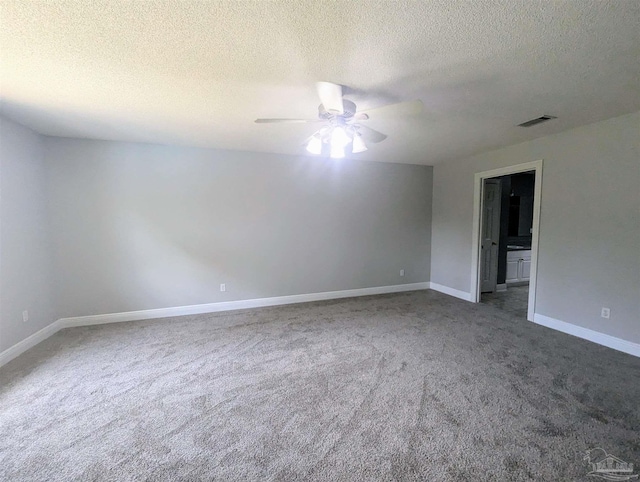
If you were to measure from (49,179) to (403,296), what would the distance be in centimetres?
535

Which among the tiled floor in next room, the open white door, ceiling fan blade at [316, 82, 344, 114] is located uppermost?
ceiling fan blade at [316, 82, 344, 114]

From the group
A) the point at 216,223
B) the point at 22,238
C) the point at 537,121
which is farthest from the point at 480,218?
the point at 22,238

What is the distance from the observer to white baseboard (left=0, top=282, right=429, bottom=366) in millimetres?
3166

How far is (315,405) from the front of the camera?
2172 mm

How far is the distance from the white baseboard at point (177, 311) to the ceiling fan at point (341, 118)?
271 cm

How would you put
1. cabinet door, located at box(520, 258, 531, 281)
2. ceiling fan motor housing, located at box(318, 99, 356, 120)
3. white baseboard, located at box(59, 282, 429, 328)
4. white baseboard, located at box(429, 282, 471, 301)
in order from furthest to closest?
cabinet door, located at box(520, 258, 531, 281) → white baseboard, located at box(429, 282, 471, 301) → white baseboard, located at box(59, 282, 429, 328) → ceiling fan motor housing, located at box(318, 99, 356, 120)

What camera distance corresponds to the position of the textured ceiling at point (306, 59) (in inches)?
58.6

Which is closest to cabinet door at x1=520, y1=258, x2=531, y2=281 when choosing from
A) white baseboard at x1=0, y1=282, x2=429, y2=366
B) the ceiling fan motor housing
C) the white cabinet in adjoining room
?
the white cabinet in adjoining room

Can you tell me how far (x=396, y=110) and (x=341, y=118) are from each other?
1.65ft

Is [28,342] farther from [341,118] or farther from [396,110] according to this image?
[396,110]

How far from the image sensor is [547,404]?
217 centimetres

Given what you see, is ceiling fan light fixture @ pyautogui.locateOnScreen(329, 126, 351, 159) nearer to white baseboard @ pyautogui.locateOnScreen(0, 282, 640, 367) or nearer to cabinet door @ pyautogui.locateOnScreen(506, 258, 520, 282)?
white baseboard @ pyautogui.locateOnScreen(0, 282, 640, 367)

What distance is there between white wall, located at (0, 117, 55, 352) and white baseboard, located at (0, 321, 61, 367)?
0.14ft

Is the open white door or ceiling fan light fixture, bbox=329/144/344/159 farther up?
ceiling fan light fixture, bbox=329/144/344/159
